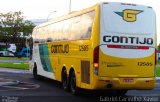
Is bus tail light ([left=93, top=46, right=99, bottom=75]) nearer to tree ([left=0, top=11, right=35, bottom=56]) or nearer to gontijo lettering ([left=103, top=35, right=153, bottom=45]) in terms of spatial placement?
gontijo lettering ([left=103, top=35, right=153, bottom=45])

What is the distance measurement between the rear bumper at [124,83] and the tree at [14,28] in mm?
85096

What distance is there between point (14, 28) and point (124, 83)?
87.4 metres

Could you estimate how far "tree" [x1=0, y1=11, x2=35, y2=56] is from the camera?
328 feet

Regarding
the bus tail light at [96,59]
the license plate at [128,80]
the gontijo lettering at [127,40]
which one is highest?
the gontijo lettering at [127,40]

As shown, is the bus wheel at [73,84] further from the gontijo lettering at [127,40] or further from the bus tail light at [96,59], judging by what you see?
the gontijo lettering at [127,40]

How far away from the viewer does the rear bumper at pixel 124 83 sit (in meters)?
14.9

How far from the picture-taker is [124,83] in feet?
49.5

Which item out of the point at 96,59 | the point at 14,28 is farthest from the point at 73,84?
the point at 14,28

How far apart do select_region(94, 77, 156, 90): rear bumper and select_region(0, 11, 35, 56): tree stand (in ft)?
279

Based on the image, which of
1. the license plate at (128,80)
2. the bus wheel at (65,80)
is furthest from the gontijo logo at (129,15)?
the bus wheel at (65,80)

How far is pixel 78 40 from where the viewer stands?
55.6 ft

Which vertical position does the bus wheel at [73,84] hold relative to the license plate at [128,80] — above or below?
below

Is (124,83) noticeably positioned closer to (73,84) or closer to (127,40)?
(127,40)

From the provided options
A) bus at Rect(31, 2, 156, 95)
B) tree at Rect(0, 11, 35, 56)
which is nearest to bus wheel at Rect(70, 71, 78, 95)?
bus at Rect(31, 2, 156, 95)
